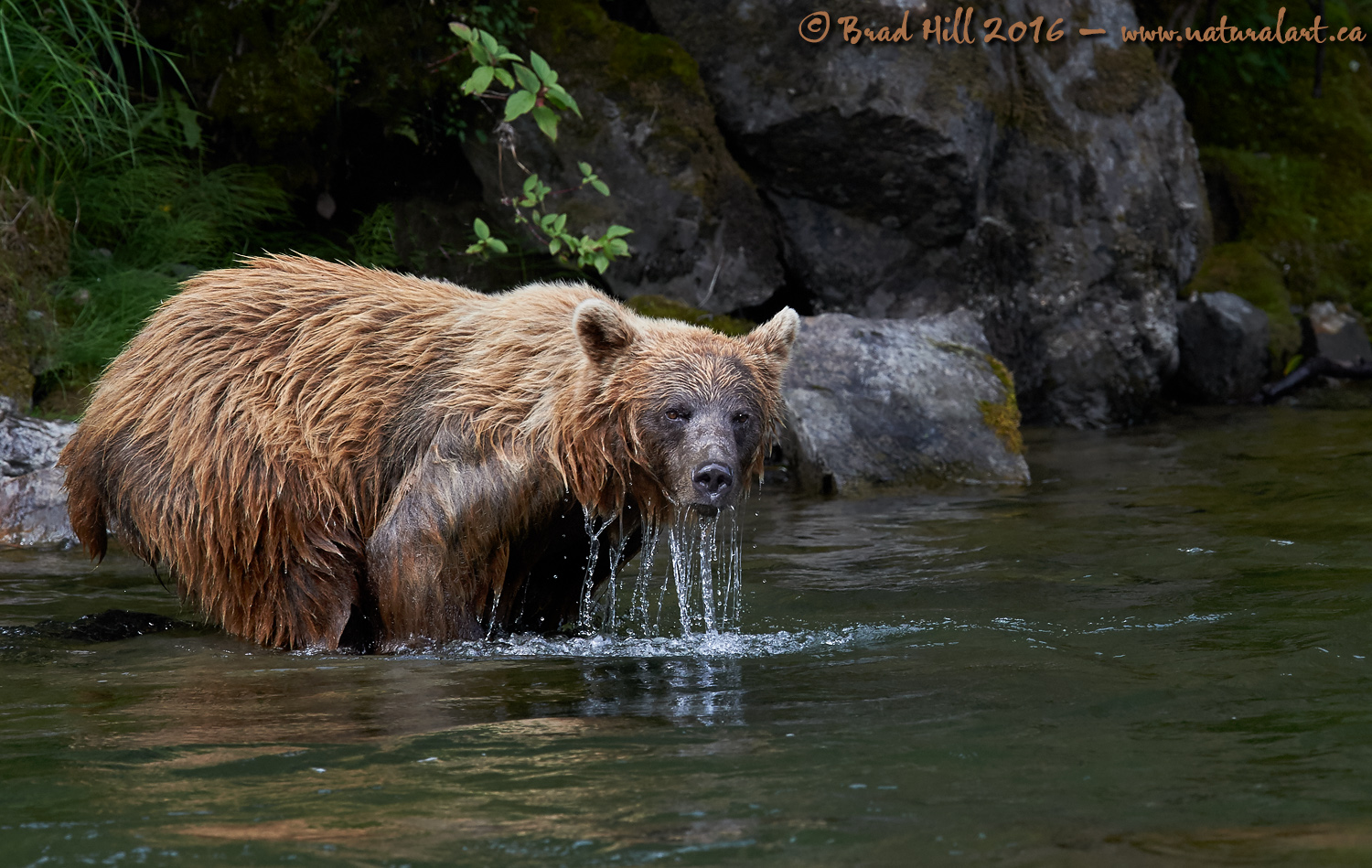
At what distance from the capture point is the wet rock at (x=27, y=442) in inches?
287

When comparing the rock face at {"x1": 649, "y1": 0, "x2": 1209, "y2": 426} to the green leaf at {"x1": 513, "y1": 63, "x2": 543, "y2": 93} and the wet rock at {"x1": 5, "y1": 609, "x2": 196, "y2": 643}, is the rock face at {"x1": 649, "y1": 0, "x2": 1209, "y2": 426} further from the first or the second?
the wet rock at {"x1": 5, "y1": 609, "x2": 196, "y2": 643}

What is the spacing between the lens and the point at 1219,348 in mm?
11891

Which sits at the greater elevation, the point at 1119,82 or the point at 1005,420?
A: the point at 1119,82

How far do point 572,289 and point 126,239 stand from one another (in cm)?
473

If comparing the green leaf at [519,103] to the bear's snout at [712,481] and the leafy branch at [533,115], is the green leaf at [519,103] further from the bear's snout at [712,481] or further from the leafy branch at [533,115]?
the bear's snout at [712,481]

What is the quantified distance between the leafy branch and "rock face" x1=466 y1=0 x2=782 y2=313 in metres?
0.18

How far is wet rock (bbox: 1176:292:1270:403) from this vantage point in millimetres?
11844

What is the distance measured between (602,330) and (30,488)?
397 centimetres

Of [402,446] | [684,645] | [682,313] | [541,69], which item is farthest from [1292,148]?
[402,446]

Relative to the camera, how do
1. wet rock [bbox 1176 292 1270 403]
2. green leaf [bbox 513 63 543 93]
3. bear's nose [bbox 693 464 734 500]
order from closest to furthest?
bear's nose [bbox 693 464 734 500]
green leaf [bbox 513 63 543 93]
wet rock [bbox 1176 292 1270 403]

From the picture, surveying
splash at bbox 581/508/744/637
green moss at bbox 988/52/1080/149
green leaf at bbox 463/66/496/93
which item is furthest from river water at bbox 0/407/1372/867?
green moss at bbox 988/52/1080/149

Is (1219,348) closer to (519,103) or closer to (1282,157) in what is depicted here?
(1282,157)

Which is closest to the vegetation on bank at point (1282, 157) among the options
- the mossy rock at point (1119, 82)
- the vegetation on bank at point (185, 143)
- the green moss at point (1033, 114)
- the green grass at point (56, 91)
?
the mossy rock at point (1119, 82)

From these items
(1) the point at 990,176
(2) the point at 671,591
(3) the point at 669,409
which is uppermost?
(1) the point at 990,176
